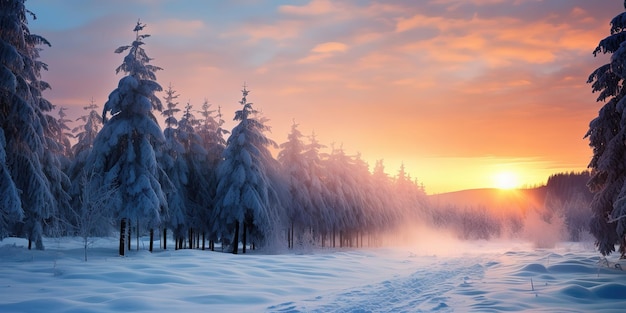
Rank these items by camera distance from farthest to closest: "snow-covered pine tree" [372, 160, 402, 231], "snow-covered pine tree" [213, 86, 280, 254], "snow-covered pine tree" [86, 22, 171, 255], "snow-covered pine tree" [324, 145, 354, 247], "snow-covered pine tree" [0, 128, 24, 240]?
"snow-covered pine tree" [372, 160, 402, 231] < "snow-covered pine tree" [324, 145, 354, 247] < "snow-covered pine tree" [213, 86, 280, 254] < "snow-covered pine tree" [86, 22, 171, 255] < "snow-covered pine tree" [0, 128, 24, 240]

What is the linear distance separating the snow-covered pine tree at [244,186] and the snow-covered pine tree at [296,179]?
7.33m

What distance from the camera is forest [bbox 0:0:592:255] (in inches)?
862

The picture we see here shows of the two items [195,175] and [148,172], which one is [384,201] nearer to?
[195,175]

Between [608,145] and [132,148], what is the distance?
26.5 metres

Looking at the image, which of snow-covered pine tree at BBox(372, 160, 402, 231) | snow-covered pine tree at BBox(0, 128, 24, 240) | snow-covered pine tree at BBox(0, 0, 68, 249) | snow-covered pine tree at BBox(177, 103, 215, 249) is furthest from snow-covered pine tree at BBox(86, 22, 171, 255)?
snow-covered pine tree at BBox(372, 160, 402, 231)

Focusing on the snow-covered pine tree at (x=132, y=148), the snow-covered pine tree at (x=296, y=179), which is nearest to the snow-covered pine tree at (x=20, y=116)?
the snow-covered pine tree at (x=132, y=148)

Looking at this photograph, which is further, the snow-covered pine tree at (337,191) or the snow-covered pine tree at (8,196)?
the snow-covered pine tree at (337,191)

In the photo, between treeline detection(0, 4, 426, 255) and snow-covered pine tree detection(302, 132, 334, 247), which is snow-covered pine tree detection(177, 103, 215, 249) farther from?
snow-covered pine tree detection(302, 132, 334, 247)

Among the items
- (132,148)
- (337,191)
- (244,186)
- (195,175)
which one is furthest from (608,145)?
(337,191)

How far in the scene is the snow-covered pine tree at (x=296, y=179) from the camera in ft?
144

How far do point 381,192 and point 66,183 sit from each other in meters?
45.2

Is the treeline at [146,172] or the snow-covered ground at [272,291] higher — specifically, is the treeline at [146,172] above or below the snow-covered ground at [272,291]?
above

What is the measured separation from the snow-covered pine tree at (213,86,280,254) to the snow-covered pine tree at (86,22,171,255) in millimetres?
6772

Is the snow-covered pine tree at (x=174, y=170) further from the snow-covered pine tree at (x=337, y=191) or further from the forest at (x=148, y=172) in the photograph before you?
the snow-covered pine tree at (x=337, y=191)
